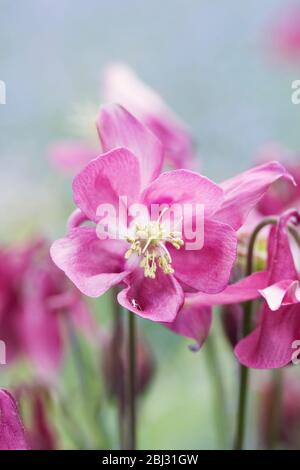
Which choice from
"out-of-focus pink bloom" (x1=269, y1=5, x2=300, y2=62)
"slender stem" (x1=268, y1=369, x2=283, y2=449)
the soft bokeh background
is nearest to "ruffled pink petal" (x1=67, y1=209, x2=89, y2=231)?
"slender stem" (x1=268, y1=369, x2=283, y2=449)

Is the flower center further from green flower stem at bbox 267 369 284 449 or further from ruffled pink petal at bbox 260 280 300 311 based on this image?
green flower stem at bbox 267 369 284 449

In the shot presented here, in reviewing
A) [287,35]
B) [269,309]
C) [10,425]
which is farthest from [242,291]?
[287,35]

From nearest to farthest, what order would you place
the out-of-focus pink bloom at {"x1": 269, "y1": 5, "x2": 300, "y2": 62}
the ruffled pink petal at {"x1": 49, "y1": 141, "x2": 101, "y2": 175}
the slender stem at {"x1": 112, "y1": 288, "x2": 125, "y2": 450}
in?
the slender stem at {"x1": 112, "y1": 288, "x2": 125, "y2": 450}, the ruffled pink petal at {"x1": 49, "y1": 141, "x2": 101, "y2": 175}, the out-of-focus pink bloom at {"x1": 269, "y1": 5, "x2": 300, "y2": 62}

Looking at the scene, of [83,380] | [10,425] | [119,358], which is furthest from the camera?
[83,380]

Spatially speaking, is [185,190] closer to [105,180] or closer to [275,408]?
[105,180]

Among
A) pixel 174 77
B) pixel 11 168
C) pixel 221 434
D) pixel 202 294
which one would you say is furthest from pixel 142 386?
pixel 174 77

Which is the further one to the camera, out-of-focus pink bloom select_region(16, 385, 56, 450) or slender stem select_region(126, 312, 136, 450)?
out-of-focus pink bloom select_region(16, 385, 56, 450)
